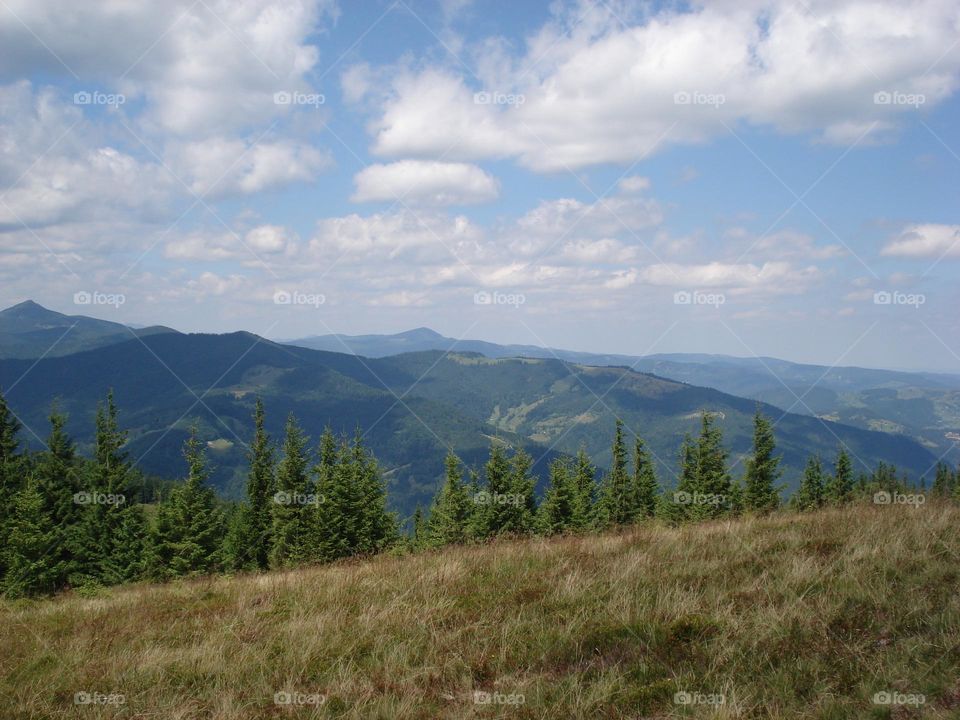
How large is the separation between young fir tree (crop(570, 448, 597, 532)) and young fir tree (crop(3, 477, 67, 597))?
38456 mm

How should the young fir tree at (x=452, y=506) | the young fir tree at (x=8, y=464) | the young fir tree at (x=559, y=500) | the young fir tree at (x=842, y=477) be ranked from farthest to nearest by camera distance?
the young fir tree at (x=842, y=477)
the young fir tree at (x=559, y=500)
the young fir tree at (x=452, y=506)
the young fir tree at (x=8, y=464)

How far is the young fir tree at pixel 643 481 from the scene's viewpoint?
2144 inches

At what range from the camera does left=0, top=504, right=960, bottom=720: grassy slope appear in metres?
4.66

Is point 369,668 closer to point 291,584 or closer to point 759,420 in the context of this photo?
point 291,584

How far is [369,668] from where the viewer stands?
17.6 feet

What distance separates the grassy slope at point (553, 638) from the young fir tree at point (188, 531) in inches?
1339

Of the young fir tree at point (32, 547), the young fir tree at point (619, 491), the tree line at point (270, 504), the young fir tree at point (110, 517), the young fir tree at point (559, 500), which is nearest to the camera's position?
the young fir tree at point (32, 547)

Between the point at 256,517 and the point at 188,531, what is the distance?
782 cm

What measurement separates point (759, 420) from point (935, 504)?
1804 inches

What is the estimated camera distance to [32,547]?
39.1 meters

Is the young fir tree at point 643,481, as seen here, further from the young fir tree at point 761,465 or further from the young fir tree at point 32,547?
the young fir tree at point 32,547

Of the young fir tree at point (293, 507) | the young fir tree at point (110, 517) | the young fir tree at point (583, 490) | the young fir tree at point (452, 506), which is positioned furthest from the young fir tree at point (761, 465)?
the young fir tree at point (110, 517)

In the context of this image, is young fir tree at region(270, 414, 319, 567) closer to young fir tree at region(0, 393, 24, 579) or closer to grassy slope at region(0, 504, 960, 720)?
young fir tree at region(0, 393, 24, 579)

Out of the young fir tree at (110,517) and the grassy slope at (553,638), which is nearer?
the grassy slope at (553,638)
